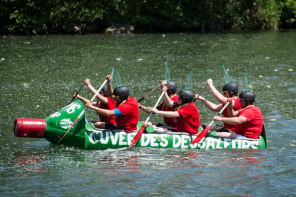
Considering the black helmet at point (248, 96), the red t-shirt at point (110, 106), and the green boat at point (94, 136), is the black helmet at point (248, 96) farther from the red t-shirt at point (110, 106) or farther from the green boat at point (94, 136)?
the red t-shirt at point (110, 106)

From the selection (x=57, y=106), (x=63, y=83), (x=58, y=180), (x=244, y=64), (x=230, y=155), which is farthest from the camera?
(x=244, y=64)

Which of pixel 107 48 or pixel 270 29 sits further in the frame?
pixel 270 29

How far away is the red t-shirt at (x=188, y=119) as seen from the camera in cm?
1143

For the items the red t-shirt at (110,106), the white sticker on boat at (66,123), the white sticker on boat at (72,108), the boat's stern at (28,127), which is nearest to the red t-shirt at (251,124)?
the red t-shirt at (110,106)

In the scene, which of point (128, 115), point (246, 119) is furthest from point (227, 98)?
point (128, 115)

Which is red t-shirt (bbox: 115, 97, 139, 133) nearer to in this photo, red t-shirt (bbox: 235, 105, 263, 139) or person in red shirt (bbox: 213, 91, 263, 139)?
person in red shirt (bbox: 213, 91, 263, 139)

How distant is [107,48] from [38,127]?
18706mm

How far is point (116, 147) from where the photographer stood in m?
11.3

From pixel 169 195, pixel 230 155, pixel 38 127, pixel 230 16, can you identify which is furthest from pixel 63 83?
pixel 230 16

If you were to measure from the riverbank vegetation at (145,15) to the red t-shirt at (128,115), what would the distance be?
27708 millimetres

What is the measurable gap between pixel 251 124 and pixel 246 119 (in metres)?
0.35

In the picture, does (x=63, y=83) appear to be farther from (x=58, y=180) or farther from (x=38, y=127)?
(x=58, y=180)

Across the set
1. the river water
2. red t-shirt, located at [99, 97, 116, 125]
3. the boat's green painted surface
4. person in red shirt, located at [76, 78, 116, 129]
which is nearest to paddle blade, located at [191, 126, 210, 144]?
the boat's green painted surface

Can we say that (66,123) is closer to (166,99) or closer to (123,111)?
(123,111)
